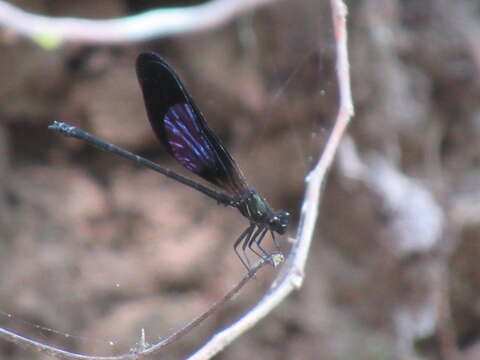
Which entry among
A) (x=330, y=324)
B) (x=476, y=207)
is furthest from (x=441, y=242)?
(x=330, y=324)

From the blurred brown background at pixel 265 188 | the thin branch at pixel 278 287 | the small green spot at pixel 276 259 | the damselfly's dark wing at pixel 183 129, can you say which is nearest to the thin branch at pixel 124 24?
the blurred brown background at pixel 265 188

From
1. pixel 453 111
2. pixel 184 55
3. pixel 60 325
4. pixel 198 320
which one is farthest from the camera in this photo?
pixel 453 111

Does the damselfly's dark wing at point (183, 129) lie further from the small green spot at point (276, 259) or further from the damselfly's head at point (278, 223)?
the small green spot at point (276, 259)

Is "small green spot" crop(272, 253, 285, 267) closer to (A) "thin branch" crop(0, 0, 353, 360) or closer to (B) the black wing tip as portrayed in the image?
(A) "thin branch" crop(0, 0, 353, 360)

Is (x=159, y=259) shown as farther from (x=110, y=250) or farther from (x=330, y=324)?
(x=330, y=324)

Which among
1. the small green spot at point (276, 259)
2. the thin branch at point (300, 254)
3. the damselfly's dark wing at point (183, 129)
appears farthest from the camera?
the damselfly's dark wing at point (183, 129)
